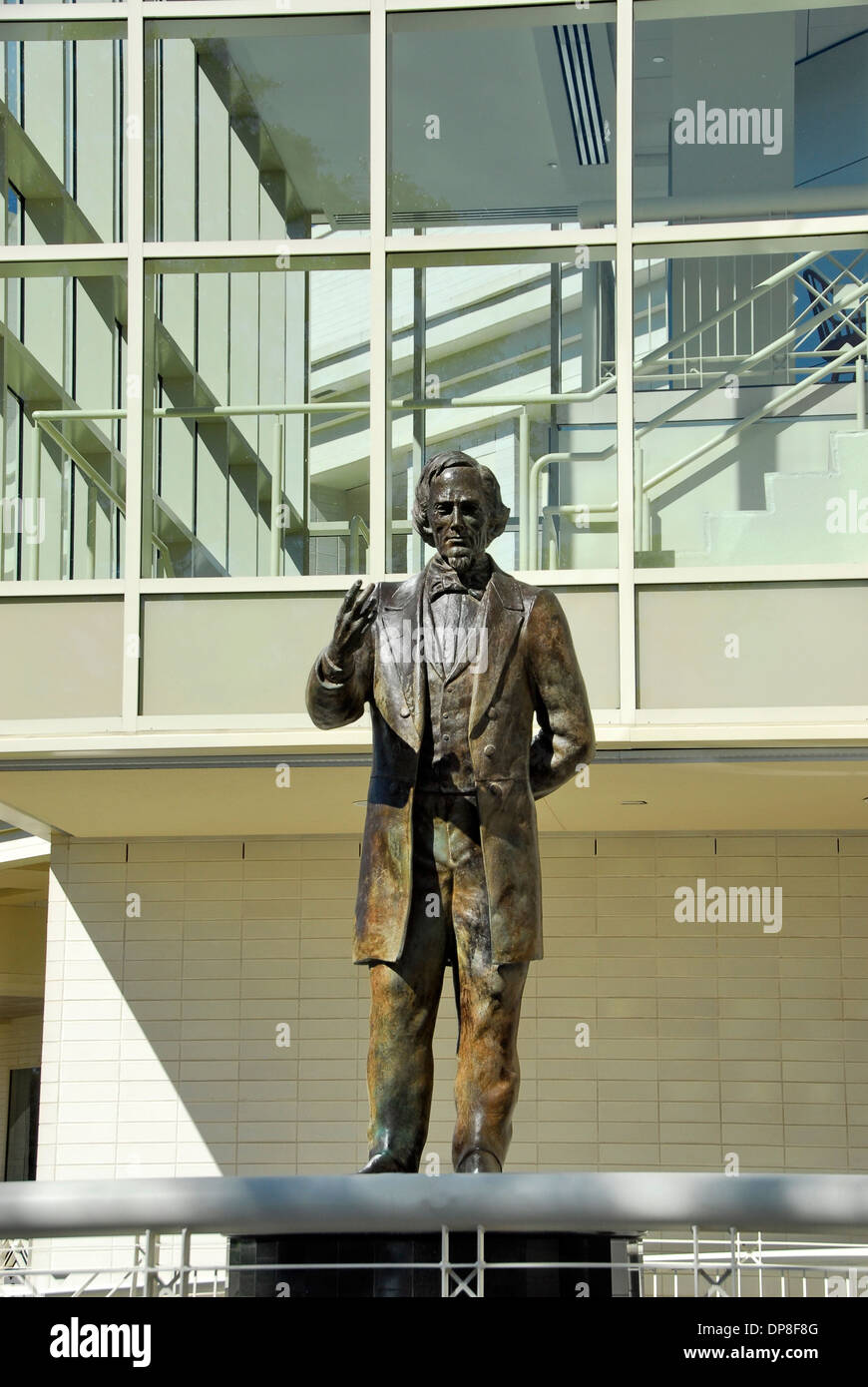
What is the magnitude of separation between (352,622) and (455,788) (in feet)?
1.80

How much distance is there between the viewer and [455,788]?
4.91 meters

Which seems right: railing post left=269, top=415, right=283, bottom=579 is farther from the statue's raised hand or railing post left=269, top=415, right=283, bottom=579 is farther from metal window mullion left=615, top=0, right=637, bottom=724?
the statue's raised hand

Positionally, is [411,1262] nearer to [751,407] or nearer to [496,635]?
[496,635]

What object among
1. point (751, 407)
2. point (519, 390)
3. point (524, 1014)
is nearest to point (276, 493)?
point (519, 390)

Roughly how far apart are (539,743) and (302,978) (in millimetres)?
7106

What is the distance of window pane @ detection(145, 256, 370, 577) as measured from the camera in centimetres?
988

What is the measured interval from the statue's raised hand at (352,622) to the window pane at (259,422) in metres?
4.85

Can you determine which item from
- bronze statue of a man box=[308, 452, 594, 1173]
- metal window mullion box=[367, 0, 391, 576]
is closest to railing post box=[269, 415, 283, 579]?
metal window mullion box=[367, 0, 391, 576]

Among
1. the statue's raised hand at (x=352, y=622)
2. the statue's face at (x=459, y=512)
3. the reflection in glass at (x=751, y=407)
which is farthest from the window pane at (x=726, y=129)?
the statue's raised hand at (x=352, y=622)

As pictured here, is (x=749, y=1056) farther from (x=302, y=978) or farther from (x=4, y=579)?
(x=4, y=579)

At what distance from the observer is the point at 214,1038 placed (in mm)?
11852

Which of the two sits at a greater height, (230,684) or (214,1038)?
(230,684)

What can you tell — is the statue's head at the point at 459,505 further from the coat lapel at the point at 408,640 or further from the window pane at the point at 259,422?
the window pane at the point at 259,422
